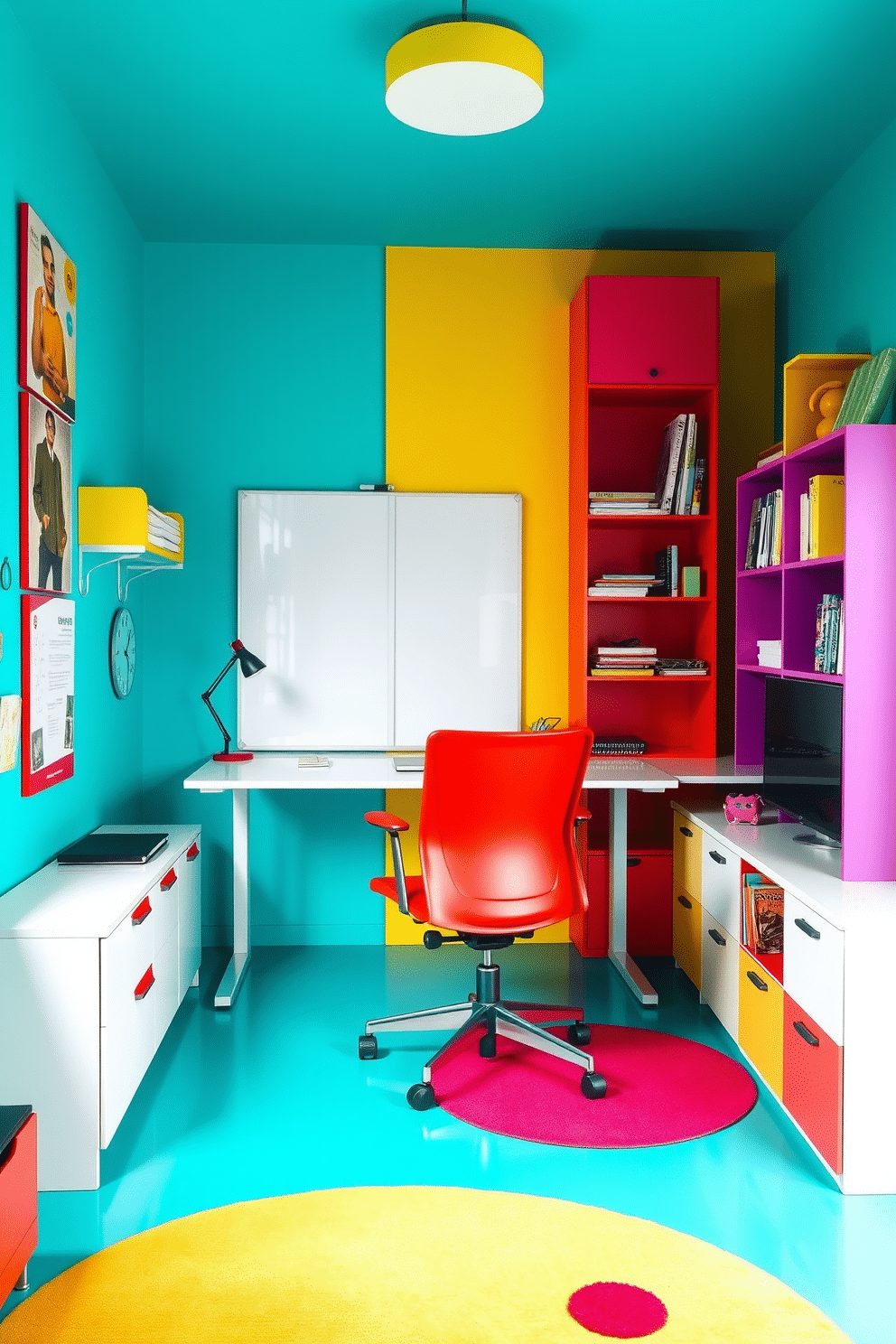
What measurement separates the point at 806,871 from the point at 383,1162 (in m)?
1.33

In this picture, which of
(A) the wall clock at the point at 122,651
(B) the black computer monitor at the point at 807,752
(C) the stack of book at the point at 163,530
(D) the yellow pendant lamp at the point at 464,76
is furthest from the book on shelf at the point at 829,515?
(A) the wall clock at the point at 122,651

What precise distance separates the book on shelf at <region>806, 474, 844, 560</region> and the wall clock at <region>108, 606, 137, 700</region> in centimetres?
239

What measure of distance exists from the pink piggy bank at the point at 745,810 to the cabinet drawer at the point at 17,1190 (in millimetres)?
2283

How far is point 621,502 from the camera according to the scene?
4.05 meters

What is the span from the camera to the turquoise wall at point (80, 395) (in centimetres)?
265

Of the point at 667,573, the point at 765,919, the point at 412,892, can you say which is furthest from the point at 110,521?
the point at 765,919

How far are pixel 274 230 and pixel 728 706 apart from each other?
107 inches

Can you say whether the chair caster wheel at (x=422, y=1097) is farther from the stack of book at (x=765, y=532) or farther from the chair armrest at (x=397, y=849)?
the stack of book at (x=765, y=532)

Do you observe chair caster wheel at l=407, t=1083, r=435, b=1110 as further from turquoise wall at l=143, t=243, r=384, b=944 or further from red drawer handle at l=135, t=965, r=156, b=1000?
turquoise wall at l=143, t=243, r=384, b=944

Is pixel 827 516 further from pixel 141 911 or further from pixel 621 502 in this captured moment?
pixel 141 911

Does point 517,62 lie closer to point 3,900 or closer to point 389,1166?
point 3,900

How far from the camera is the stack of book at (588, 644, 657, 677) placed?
4062 mm

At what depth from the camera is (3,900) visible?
2.56m

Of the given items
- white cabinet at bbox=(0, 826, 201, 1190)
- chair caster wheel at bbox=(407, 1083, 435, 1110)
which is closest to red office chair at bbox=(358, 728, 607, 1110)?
chair caster wheel at bbox=(407, 1083, 435, 1110)
